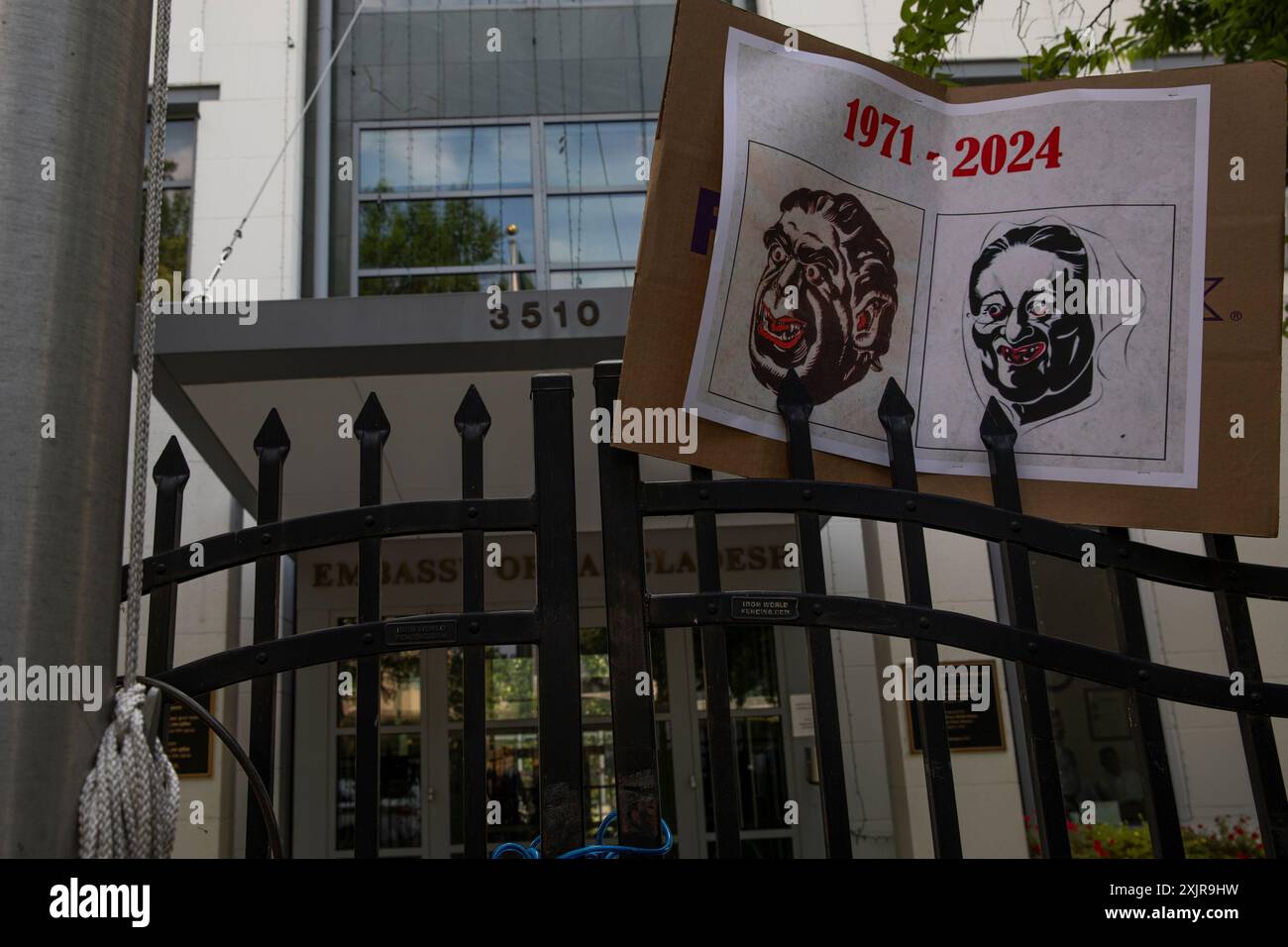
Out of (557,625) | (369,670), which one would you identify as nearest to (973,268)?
(557,625)

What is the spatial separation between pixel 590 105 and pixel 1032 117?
917 cm

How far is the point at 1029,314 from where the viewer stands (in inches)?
103

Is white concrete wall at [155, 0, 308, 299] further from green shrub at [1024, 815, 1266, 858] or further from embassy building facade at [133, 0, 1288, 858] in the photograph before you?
green shrub at [1024, 815, 1266, 858]

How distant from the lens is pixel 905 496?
2.41 m

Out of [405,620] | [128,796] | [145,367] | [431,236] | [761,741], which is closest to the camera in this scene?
[128,796]

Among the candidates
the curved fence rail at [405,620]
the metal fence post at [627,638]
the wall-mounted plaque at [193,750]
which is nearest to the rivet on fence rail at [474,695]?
the curved fence rail at [405,620]

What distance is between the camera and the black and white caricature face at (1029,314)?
2.60 meters

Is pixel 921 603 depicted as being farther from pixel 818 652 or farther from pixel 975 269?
pixel 975 269

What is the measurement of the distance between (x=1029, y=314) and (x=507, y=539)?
27.8 feet

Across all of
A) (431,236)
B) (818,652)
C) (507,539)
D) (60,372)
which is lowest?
(818,652)

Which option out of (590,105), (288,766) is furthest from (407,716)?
(590,105)

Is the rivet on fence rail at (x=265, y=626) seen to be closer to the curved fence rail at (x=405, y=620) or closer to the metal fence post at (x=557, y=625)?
the curved fence rail at (x=405, y=620)

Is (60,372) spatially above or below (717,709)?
above
